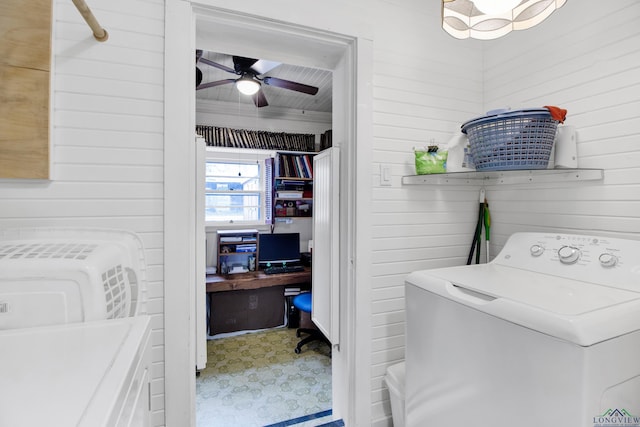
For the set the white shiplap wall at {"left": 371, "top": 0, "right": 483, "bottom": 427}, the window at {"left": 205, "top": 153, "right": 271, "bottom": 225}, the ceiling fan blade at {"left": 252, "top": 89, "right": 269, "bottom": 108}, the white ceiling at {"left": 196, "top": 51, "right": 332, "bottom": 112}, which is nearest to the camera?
the white shiplap wall at {"left": 371, "top": 0, "right": 483, "bottom": 427}

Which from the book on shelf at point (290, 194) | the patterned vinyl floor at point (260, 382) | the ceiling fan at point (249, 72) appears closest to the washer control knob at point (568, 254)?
the patterned vinyl floor at point (260, 382)

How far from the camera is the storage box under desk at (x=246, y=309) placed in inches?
124

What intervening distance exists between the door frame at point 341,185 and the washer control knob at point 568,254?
754 mm

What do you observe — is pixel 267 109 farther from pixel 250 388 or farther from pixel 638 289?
pixel 638 289

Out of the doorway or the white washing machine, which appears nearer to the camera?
the white washing machine

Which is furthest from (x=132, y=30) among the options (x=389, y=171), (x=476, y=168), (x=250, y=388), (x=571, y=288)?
(x=250, y=388)

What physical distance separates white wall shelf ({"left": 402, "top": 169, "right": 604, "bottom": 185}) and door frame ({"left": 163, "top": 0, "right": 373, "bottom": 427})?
361 millimetres

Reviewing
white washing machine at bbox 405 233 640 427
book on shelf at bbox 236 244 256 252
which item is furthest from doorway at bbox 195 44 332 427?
white washing machine at bbox 405 233 640 427

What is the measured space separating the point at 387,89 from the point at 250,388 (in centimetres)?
226

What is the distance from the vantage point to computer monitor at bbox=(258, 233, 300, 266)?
3512 mm

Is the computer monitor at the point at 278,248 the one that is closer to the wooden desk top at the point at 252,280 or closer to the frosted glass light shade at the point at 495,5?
the wooden desk top at the point at 252,280

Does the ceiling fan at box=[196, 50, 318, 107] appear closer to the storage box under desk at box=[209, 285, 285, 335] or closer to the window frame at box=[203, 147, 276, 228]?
the window frame at box=[203, 147, 276, 228]

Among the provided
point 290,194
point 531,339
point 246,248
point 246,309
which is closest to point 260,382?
point 246,309

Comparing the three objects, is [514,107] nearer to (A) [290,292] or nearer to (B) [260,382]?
(B) [260,382]
